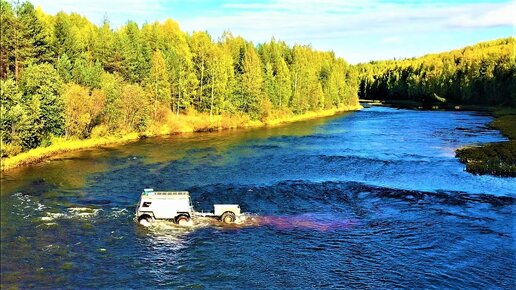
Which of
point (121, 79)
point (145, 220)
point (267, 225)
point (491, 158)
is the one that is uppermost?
point (121, 79)

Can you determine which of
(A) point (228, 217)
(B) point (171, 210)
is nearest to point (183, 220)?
(B) point (171, 210)

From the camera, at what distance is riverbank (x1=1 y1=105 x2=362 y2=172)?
6375 cm

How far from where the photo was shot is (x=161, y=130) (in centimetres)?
9919

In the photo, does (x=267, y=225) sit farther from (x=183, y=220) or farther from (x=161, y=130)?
(x=161, y=130)

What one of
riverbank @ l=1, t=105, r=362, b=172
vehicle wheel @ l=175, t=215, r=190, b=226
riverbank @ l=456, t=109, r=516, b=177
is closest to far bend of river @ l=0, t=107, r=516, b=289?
vehicle wheel @ l=175, t=215, r=190, b=226

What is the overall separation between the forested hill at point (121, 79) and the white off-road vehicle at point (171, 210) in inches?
1131

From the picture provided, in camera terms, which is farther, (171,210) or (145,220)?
(171,210)

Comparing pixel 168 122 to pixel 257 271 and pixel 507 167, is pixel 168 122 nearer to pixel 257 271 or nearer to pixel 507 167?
pixel 507 167

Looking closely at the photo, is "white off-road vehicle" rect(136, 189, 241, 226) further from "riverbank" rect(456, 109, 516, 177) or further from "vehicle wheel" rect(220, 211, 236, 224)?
"riverbank" rect(456, 109, 516, 177)

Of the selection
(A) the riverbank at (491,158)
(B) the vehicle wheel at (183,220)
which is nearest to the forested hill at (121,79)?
(B) the vehicle wheel at (183,220)

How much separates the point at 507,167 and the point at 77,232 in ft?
176

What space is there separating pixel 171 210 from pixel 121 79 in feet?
195

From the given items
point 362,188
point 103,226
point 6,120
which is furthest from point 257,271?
point 6,120

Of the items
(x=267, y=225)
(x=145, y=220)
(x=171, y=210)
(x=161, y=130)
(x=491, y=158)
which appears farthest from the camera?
(x=161, y=130)
